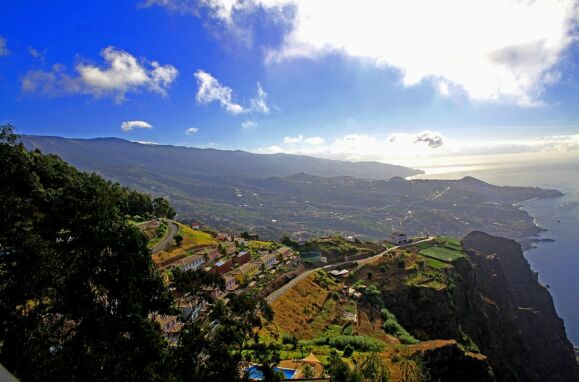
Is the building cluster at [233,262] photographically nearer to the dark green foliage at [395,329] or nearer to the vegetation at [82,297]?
the dark green foliage at [395,329]

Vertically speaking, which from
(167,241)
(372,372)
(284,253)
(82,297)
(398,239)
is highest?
(82,297)

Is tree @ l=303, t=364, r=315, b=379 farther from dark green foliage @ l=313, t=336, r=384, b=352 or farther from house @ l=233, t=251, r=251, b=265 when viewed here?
house @ l=233, t=251, r=251, b=265

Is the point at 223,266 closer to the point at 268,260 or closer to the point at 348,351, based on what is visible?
the point at 268,260

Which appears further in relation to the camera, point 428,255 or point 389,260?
point 428,255

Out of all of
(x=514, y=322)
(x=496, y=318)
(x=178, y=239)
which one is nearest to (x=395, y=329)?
(x=178, y=239)

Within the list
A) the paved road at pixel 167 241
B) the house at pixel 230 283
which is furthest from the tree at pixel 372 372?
the paved road at pixel 167 241

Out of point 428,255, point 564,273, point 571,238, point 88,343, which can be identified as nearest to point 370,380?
point 88,343

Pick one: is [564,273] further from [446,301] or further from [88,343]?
[88,343]
